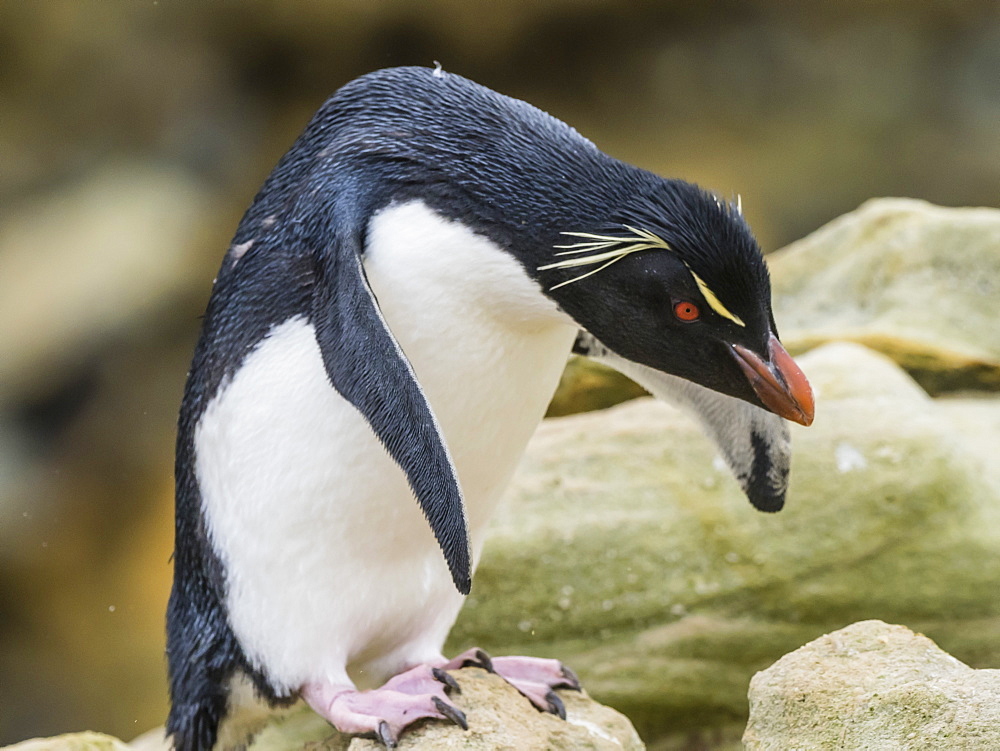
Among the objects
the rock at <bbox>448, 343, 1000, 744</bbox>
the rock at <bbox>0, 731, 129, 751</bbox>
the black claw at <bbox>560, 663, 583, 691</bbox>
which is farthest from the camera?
the rock at <bbox>448, 343, 1000, 744</bbox>

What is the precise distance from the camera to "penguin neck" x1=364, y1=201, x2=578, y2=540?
146cm

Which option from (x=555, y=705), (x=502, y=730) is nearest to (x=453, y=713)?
(x=502, y=730)

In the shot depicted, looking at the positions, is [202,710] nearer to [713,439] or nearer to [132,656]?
[713,439]

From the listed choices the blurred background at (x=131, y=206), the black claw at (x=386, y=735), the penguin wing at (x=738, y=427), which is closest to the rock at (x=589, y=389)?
the penguin wing at (x=738, y=427)

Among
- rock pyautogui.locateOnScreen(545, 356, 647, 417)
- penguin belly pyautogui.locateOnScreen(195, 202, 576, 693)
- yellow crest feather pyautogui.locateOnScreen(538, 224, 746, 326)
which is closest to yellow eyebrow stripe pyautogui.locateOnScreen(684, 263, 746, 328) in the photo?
yellow crest feather pyautogui.locateOnScreen(538, 224, 746, 326)

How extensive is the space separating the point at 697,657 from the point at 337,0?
2.93 m

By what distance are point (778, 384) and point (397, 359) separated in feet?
1.57

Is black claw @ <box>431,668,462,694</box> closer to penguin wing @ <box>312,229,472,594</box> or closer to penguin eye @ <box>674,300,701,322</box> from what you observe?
penguin wing @ <box>312,229,472,594</box>

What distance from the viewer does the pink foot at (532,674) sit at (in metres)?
1.68

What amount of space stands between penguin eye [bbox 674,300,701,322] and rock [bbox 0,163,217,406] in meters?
3.21

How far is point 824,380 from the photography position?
271cm

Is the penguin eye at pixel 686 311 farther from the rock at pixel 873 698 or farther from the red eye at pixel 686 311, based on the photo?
the rock at pixel 873 698

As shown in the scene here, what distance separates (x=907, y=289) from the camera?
337cm

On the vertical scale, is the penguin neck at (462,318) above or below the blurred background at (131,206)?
above
